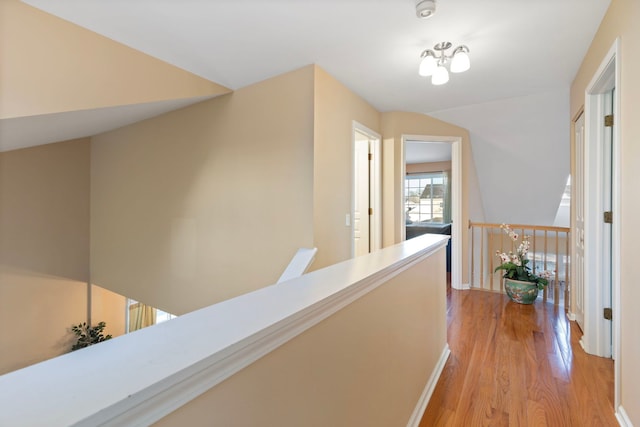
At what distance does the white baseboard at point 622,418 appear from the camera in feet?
5.08

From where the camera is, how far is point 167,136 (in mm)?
3746

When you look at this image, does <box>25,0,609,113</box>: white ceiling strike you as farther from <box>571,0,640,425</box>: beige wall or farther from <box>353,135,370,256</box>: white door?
<box>353,135,370,256</box>: white door

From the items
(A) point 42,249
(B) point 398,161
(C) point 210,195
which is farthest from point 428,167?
(A) point 42,249

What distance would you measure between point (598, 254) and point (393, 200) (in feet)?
7.08

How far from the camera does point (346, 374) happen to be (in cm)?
102

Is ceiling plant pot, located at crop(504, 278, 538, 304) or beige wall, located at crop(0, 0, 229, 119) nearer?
beige wall, located at crop(0, 0, 229, 119)

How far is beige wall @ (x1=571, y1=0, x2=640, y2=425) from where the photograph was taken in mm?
1496

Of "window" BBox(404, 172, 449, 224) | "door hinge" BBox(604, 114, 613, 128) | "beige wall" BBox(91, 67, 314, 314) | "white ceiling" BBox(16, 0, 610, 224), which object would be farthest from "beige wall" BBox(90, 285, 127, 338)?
"door hinge" BBox(604, 114, 613, 128)

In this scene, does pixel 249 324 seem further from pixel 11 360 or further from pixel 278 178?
pixel 11 360

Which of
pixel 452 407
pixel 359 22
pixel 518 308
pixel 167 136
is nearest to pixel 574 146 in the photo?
pixel 518 308

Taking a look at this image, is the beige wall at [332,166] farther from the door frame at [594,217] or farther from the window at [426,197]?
the window at [426,197]

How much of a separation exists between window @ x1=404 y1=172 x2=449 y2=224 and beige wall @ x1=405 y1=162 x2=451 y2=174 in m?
0.14

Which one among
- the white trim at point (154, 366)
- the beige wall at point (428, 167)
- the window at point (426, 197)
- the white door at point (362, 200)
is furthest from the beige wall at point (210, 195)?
the window at point (426, 197)

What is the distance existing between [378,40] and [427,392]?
8.02 feet
